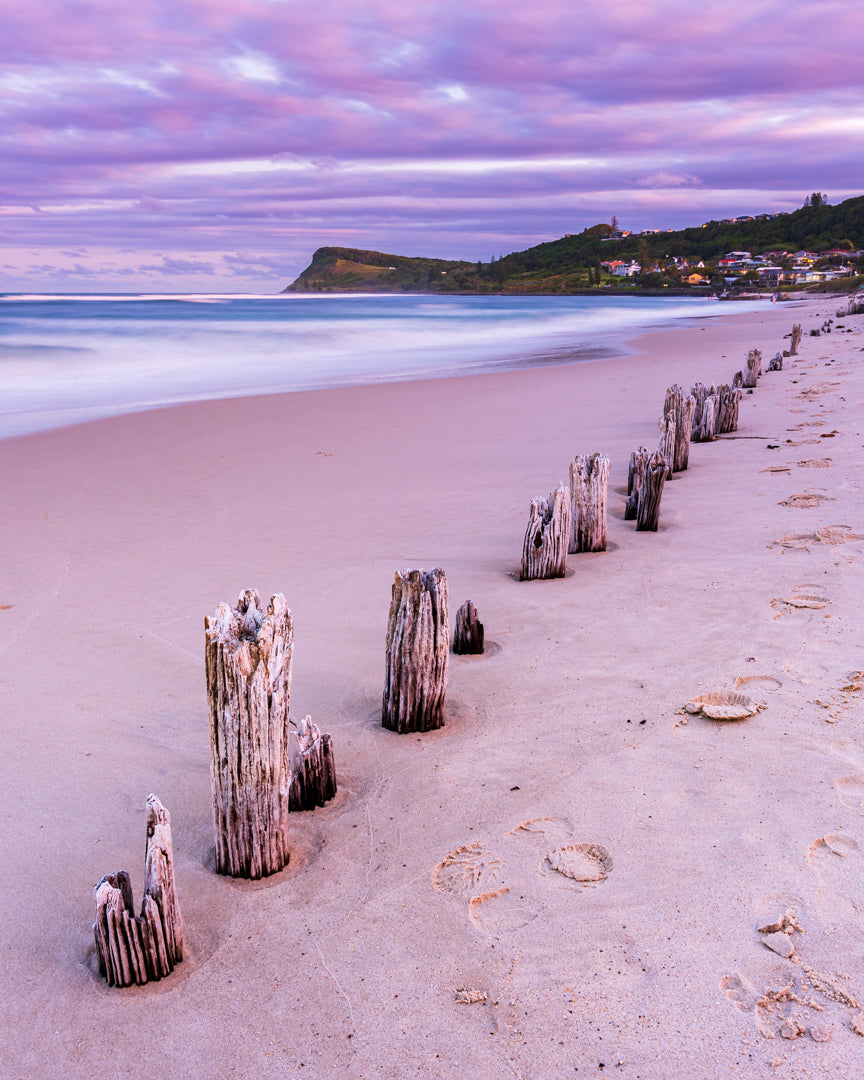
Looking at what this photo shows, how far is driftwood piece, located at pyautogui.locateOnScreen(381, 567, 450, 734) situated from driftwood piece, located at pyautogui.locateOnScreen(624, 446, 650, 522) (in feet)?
9.79

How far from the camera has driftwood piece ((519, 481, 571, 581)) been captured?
4.80m

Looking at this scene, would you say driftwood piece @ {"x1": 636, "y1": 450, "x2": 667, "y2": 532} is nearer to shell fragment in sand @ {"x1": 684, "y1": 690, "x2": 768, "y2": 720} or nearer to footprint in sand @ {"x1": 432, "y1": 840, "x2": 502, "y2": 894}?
shell fragment in sand @ {"x1": 684, "y1": 690, "x2": 768, "y2": 720}

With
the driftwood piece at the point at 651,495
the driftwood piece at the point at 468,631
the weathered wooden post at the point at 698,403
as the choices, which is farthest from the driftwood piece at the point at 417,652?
the weathered wooden post at the point at 698,403

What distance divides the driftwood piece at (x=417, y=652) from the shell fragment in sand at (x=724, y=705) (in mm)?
1046

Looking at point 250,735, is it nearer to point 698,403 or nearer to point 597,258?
point 698,403

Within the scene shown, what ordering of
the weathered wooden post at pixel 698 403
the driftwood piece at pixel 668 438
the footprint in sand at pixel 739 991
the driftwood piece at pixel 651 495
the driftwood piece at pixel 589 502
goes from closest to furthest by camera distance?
1. the footprint in sand at pixel 739 991
2. the driftwood piece at pixel 589 502
3. the driftwood piece at pixel 651 495
4. the driftwood piece at pixel 668 438
5. the weathered wooden post at pixel 698 403

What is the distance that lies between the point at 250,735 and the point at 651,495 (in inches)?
161

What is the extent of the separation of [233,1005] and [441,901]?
0.64m

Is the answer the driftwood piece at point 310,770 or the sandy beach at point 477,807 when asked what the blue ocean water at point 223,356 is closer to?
the sandy beach at point 477,807

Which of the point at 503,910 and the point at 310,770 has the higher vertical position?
the point at 310,770

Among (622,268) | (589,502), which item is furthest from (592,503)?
(622,268)

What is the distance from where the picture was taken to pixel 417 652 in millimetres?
3295

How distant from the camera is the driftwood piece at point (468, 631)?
4.01 m

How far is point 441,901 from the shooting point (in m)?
2.40
